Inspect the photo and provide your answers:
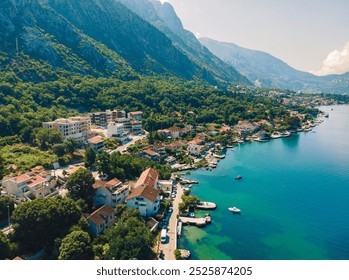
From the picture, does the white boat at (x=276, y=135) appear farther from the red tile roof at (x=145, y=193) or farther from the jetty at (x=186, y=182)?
the red tile roof at (x=145, y=193)

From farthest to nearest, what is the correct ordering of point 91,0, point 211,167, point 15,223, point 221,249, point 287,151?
point 91,0, point 287,151, point 211,167, point 221,249, point 15,223

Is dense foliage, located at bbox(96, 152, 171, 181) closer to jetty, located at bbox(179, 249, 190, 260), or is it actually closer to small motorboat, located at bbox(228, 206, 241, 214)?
small motorboat, located at bbox(228, 206, 241, 214)

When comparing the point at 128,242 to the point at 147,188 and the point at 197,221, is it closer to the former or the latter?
the point at 147,188

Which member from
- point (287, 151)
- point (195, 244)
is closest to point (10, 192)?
point (195, 244)

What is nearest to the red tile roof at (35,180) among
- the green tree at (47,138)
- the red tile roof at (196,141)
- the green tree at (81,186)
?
the green tree at (81,186)

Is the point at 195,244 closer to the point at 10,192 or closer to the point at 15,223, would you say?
the point at 15,223

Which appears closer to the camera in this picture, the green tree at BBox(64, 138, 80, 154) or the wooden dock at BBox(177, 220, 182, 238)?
the wooden dock at BBox(177, 220, 182, 238)

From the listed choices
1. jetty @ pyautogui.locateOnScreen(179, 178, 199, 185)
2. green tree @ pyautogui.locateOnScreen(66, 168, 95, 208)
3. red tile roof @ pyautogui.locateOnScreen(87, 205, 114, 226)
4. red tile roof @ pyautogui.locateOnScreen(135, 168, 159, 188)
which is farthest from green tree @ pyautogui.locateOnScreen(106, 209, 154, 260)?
jetty @ pyautogui.locateOnScreen(179, 178, 199, 185)
